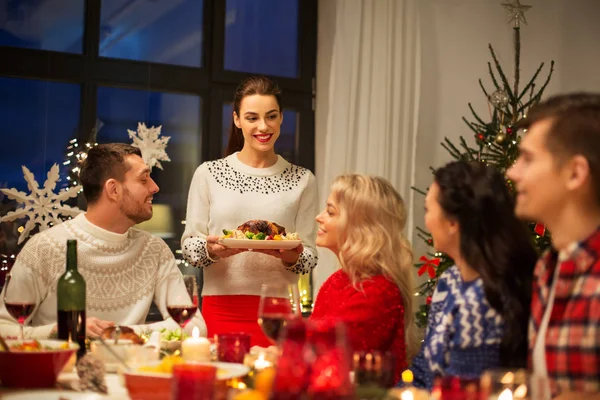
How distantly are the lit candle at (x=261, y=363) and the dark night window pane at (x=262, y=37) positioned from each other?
11.6 feet

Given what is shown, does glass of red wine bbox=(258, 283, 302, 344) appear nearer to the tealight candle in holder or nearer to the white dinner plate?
the tealight candle in holder

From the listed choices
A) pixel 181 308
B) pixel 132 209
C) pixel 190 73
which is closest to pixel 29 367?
pixel 181 308

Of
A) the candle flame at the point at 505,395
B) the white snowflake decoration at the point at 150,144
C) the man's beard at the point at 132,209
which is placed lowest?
the candle flame at the point at 505,395

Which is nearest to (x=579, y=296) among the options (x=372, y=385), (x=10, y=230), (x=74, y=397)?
(x=372, y=385)

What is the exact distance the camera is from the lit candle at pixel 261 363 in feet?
6.29

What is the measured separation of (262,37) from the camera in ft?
A: 17.9

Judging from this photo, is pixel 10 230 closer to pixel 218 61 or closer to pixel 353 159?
pixel 218 61

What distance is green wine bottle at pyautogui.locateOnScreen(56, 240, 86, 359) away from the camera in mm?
2166

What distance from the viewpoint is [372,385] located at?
1.66 m


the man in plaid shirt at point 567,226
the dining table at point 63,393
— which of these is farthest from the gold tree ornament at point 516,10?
the dining table at point 63,393

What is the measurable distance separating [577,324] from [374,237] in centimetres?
102

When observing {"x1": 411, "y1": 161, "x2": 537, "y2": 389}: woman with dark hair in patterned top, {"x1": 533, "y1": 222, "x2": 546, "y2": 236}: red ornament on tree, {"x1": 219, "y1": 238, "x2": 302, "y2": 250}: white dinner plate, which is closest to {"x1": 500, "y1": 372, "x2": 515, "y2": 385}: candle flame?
{"x1": 411, "y1": 161, "x2": 537, "y2": 389}: woman with dark hair in patterned top

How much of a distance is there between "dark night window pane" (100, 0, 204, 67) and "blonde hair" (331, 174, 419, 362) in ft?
8.86

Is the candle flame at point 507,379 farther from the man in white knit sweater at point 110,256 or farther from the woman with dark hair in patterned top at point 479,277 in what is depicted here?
the man in white knit sweater at point 110,256
